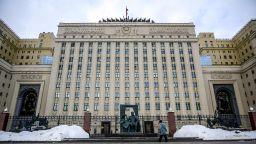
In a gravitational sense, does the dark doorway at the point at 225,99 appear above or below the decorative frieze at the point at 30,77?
below

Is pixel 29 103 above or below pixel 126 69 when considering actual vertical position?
below

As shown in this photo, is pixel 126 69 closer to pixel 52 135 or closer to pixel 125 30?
pixel 125 30

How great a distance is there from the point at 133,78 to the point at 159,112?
35.6ft

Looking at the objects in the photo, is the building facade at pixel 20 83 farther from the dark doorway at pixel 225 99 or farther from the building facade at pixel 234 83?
the dark doorway at pixel 225 99

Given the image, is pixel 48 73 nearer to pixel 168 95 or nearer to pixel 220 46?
pixel 168 95

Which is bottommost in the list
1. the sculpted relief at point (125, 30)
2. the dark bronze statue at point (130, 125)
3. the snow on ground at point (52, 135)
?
the snow on ground at point (52, 135)

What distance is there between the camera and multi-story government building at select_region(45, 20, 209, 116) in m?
45.5

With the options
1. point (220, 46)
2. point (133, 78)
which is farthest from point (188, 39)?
point (220, 46)

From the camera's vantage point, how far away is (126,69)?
49.9m

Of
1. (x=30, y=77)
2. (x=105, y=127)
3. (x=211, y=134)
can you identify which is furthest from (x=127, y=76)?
(x=211, y=134)

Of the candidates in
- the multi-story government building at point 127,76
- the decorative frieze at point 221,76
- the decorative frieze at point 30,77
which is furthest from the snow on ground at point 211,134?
the decorative frieze at point 30,77

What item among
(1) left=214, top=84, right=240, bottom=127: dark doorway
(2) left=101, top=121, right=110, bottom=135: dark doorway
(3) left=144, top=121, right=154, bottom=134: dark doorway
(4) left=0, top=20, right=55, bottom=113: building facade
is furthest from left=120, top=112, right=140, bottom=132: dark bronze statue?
(1) left=214, top=84, right=240, bottom=127: dark doorway

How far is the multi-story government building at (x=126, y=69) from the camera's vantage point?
149 feet

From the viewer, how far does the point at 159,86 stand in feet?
156
